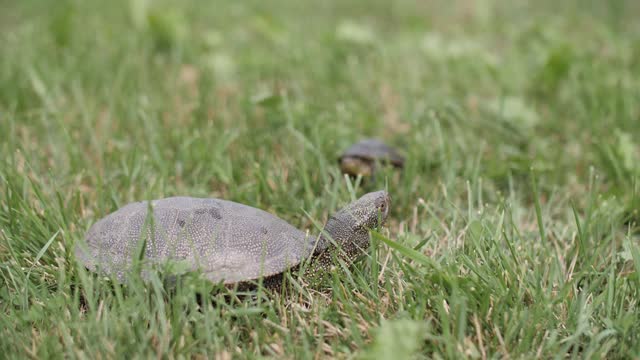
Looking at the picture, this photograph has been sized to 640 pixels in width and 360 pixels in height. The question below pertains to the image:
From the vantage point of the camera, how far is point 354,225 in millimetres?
2590

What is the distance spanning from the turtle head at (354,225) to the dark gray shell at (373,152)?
804 mm

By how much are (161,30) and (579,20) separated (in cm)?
451

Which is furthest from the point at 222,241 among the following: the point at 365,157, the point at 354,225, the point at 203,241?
the point at 365,157

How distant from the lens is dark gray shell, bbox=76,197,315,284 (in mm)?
2348

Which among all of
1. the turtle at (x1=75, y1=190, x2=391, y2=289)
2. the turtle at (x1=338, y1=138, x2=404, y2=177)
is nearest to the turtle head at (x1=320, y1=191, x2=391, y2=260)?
the turtle at (x1=75, y1=190, x2=391, y2=289)

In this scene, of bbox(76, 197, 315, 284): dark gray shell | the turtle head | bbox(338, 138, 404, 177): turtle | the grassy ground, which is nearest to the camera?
the grassy ground

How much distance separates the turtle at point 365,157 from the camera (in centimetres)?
341

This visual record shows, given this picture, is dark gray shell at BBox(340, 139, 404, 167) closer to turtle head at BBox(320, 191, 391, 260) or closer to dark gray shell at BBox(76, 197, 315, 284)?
turtle head at BBox(320, 191, 391, 260)

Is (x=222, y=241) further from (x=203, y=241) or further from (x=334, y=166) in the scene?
(x=334, y=166)

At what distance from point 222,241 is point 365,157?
129 cm

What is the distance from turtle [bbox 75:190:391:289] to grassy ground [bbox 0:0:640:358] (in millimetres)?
92

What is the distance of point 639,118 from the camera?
4230 millimetres

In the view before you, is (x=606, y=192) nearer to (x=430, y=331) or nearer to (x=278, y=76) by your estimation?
(x=430, y=331)

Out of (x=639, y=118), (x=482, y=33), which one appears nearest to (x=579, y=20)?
(x=482, y=33)
